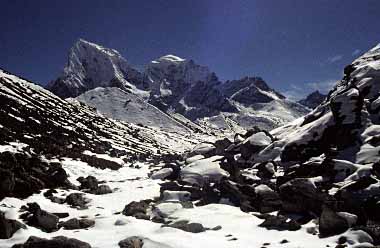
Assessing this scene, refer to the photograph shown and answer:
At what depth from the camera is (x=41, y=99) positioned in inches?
6038

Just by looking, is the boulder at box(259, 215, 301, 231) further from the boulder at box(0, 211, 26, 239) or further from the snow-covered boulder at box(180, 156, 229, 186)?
the boulder at box(0, 211, 26, 239)

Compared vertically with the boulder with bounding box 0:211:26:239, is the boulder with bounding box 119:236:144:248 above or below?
below

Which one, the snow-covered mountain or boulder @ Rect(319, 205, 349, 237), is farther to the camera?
the snow-covered mountain

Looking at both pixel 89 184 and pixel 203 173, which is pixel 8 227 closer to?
pixel 89 184

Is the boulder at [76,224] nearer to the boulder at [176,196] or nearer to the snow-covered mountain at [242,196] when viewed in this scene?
the snow-covered mountain at [242,196]

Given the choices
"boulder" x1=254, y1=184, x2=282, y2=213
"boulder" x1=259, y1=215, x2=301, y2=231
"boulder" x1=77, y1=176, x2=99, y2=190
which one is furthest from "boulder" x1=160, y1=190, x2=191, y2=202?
"boulder" x1=259, y1=215, x2=301, y2=231

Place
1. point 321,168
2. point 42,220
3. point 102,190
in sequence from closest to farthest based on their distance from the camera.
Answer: point 42,220 < point 321,168 < point 102,190

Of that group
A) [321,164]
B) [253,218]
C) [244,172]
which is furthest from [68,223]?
A: [321,164]

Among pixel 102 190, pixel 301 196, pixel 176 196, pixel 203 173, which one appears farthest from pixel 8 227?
pixel 203 173

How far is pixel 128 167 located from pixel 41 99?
257 feet

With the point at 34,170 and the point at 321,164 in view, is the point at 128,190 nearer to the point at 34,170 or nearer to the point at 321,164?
the point at 34,170

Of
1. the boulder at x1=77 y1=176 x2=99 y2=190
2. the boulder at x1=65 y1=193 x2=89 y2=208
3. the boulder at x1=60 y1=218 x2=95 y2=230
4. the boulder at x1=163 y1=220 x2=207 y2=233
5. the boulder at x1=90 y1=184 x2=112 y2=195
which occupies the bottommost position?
the boulder at x1=163 y1=220 x2=207 y2=233

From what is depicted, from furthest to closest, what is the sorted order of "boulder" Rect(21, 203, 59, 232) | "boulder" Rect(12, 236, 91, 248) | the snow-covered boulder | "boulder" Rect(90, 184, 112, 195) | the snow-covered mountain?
"boulder" Rect(90, 184, 112, 195) < the snow-covered boulder < "boulder" Rect(21, 203, 59, 232) < the snow-covered mountain < "boulder" Rect(12, 236, 91, 248)

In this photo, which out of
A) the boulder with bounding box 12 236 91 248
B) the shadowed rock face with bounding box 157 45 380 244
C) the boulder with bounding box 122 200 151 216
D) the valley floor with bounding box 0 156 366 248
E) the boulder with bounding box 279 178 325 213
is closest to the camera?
the boulder with bounding box 12 236 91 248
